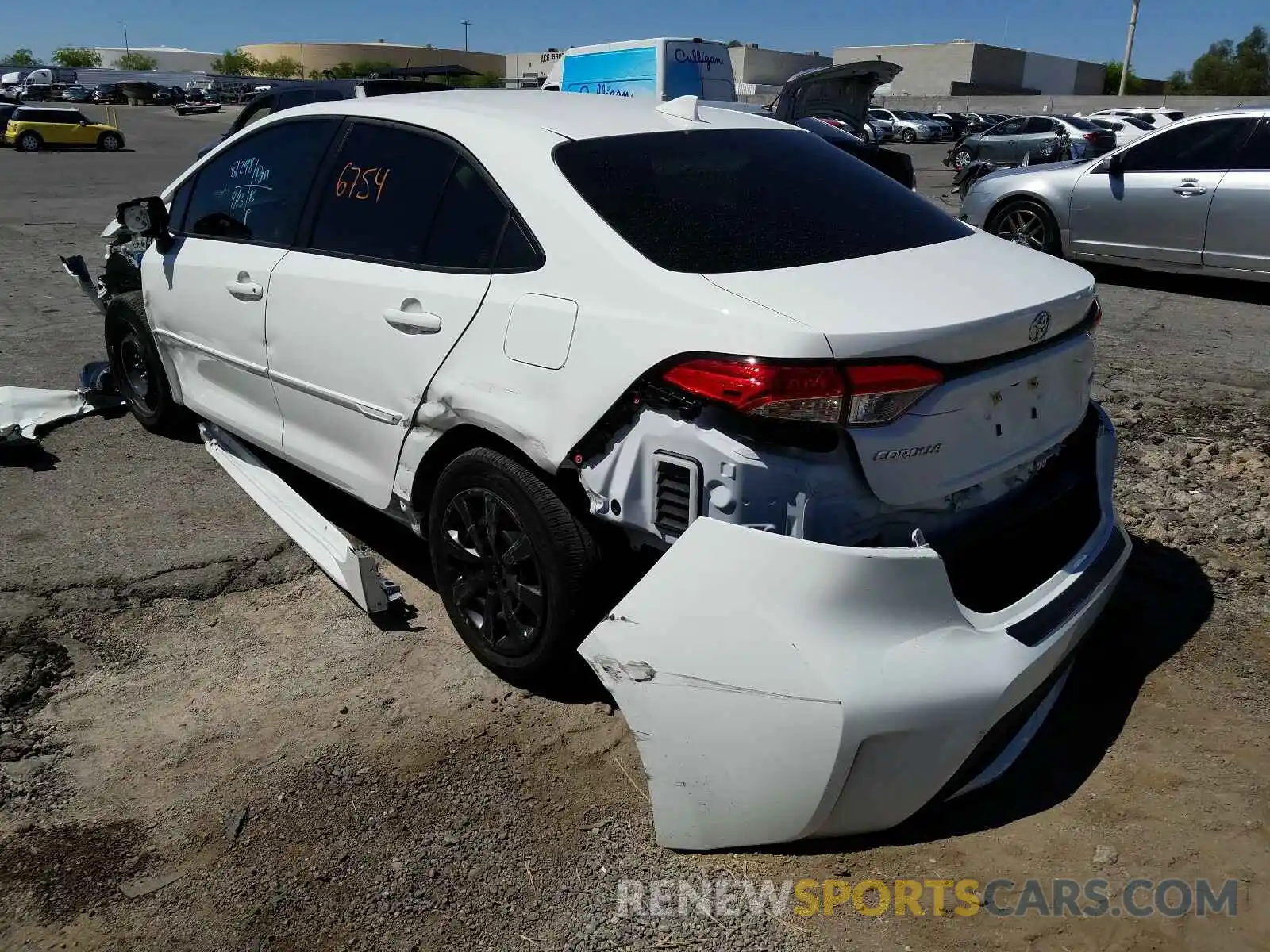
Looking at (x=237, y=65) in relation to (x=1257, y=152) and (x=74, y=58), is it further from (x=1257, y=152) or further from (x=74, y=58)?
(x=1257, y=152)

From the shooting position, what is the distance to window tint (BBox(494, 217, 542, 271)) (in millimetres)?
2799

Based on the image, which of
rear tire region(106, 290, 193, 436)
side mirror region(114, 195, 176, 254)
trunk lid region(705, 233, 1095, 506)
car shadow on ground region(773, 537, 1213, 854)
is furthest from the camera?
rear tire region(106, 290, 193, 436)

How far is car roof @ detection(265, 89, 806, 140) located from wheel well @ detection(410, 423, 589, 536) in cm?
94

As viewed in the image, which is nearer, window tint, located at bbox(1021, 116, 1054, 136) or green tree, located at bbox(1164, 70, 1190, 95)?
window tint, located at bbox(1021, 116, 1054, 136)

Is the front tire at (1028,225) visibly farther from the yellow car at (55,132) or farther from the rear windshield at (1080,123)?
the yellow car at (55,132)

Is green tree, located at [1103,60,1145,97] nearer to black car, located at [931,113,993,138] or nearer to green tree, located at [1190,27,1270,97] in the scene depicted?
green tree, located at [1190,27,1270,97]

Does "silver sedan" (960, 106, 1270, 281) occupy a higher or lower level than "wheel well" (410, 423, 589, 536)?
higher

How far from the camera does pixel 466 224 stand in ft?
9.95

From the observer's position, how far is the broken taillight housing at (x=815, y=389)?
224 centimetres

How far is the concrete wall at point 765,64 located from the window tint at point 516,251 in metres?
78.8

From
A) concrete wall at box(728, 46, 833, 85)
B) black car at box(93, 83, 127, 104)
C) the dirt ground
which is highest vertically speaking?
concrete wall at box(728, 46, 833, 85)

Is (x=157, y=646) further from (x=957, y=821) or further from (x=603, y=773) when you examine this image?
(x=957, y=821)

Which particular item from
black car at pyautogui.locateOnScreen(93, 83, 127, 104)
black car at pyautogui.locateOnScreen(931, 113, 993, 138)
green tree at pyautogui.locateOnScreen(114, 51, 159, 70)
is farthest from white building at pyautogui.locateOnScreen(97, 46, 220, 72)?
black car at pyautogui.locateOnScreen(931, 113, 993, 138)

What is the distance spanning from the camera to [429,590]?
3.78 metres
